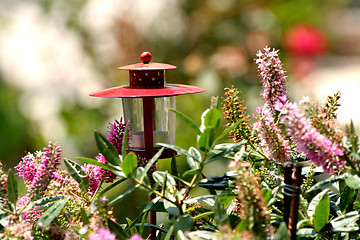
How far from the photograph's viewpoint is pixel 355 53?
952 centimetres

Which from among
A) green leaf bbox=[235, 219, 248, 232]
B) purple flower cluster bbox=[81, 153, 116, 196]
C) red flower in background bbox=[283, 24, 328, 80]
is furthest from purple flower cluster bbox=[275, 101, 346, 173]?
red flower in background bbox=[283, 24, 328, 80]

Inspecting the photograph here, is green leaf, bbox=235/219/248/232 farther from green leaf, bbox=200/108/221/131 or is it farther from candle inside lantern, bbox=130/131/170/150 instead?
candle inside lantern, bbox=130/131/170/150

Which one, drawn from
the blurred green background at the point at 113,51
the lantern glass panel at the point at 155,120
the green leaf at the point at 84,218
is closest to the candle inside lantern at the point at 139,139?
the lantern glass panel at the point at 155,120

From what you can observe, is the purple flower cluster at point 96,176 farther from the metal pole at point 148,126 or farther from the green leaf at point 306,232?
the green leaf at point 306,232

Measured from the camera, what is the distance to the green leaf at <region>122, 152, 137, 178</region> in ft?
1.89

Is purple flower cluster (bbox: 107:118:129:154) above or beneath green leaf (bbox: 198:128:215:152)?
beneath

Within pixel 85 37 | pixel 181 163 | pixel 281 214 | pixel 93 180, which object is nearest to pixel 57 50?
pixel 85 37

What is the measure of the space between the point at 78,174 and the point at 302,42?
2446 millimetres

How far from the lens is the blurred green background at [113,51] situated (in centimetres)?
293

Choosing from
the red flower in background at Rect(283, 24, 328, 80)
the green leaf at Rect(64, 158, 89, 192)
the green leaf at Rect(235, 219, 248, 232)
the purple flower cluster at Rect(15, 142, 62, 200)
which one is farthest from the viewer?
the red flower in background at Rect(283, 24, 328, 80)

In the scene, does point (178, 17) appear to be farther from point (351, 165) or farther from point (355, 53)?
point (355, 53)

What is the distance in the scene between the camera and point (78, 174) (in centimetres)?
75

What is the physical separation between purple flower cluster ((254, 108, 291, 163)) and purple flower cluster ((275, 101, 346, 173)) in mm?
73

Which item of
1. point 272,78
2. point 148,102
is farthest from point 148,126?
point 272,78
